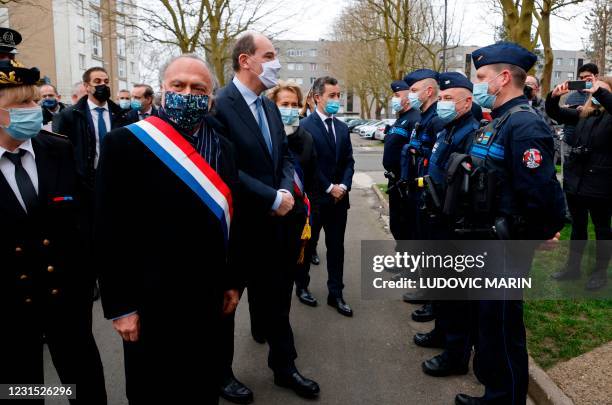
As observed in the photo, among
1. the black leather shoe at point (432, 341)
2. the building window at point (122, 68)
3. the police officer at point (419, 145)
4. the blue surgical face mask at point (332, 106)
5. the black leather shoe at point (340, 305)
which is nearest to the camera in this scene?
the black leather shoe at point (432, 341)

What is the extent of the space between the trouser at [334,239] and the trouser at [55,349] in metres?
2.71

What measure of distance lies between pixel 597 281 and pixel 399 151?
8.35 feet

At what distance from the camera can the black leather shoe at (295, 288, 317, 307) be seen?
207 inches

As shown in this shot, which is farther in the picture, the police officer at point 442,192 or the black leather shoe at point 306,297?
the black leather shoe at point 306,297

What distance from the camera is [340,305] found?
5.06m

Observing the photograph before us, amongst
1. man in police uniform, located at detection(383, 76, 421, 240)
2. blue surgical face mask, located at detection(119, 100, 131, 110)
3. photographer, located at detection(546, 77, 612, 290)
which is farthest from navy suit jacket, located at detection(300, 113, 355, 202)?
blue surgical face mask, located at detection(119, 100, 131, 110)

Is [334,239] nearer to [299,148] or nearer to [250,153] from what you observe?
[299,148]

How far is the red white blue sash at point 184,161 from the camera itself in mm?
2227

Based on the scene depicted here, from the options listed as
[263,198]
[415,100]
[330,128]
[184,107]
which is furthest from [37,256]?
[415,100]

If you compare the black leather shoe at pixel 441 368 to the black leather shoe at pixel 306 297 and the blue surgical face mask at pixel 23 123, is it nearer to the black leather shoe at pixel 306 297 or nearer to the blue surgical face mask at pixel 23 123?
the black leather shoe at pixel 306 297

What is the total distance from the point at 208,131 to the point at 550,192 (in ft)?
6.63

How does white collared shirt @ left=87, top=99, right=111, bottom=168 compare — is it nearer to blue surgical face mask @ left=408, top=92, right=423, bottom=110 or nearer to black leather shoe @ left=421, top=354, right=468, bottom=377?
blue surgical face mask @ left=408, top=92, right=423, bottom=110

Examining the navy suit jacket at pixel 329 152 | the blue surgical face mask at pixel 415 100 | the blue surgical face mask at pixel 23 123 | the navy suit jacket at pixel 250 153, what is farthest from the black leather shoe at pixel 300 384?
the blue surgical face mask at pixel 415 100

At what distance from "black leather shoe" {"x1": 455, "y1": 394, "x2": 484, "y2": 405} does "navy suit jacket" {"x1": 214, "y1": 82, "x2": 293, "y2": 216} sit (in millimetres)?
1888
